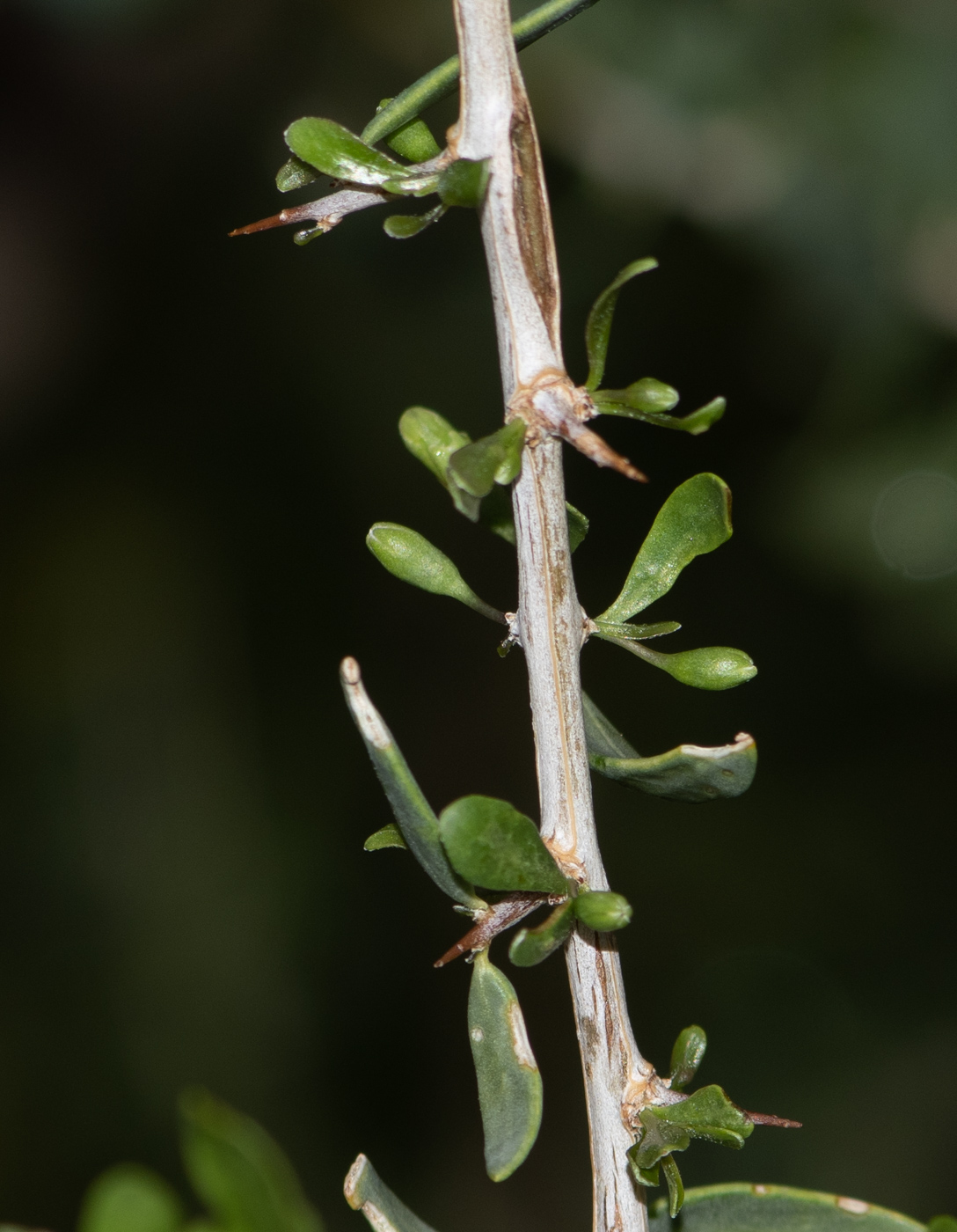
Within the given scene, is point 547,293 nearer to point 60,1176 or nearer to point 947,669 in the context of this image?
point 947,669

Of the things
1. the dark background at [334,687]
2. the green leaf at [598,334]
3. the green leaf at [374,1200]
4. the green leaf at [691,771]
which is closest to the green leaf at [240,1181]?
the green leaf at [374,1200]

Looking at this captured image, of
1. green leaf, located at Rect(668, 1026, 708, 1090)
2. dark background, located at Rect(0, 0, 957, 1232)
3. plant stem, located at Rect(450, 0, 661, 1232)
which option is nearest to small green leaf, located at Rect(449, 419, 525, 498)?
plant stem, located at Rect(450, 0, 661, 1232)

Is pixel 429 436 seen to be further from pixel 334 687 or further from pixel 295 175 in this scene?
pixel 334 687

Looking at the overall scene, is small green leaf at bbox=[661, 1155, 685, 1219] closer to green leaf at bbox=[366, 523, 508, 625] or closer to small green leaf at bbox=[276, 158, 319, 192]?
green leaf at bbox=[366, 523, 508, 625]

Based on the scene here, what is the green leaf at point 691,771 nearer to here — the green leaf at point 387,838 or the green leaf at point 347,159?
the green leaf at point 387,838

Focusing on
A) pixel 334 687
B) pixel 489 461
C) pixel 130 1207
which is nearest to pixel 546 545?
pixel 489 461
